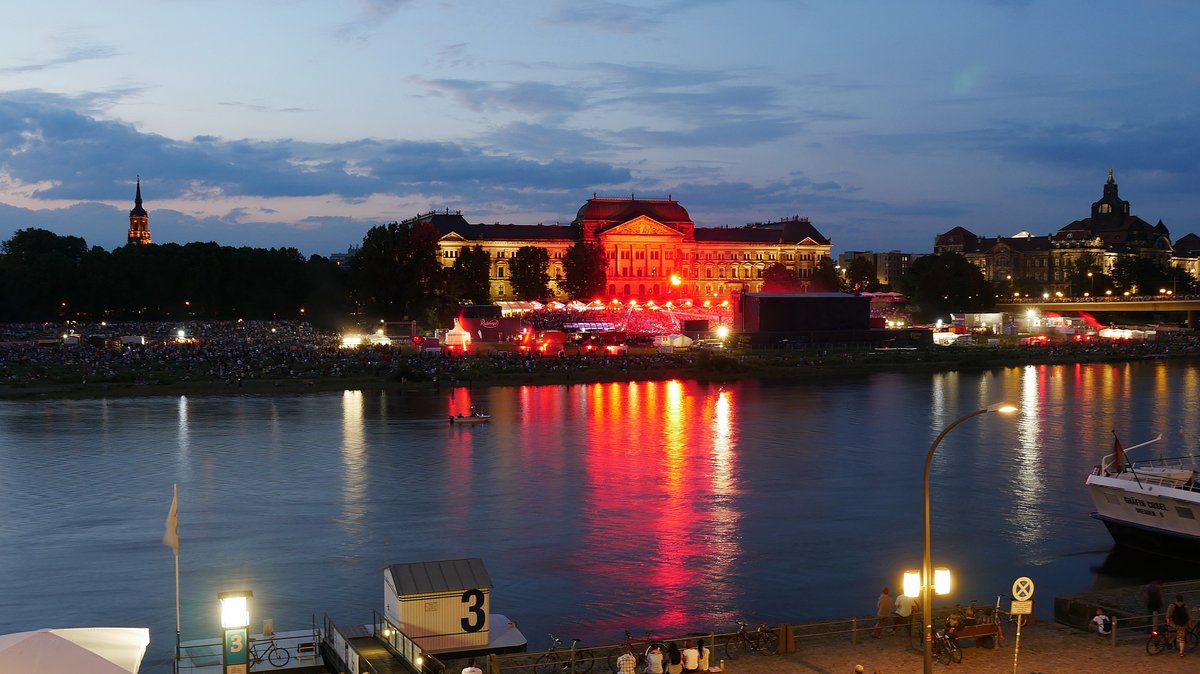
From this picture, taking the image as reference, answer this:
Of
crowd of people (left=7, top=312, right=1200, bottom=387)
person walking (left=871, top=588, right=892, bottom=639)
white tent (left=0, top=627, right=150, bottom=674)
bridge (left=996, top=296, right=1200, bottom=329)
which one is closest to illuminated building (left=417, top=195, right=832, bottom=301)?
bridge (left=996, top=296, right=1200, bottom=329)

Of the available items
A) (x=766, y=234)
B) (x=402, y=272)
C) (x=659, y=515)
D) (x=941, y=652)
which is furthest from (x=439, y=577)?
(x=766, y=234)

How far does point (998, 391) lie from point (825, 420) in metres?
22.4

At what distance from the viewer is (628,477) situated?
44719mm

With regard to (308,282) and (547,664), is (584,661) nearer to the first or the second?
(547,664)

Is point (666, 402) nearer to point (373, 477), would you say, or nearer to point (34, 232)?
point (373, 477)

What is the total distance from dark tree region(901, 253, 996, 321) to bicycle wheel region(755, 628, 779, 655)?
130m

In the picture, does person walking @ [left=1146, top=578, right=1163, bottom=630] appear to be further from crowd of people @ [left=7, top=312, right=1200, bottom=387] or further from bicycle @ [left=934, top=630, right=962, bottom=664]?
crowd of people @ [left=7, top=312, right=1200, bottom=387]

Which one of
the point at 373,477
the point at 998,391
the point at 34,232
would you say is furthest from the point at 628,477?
the point at 34,232

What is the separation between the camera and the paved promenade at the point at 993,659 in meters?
19.5

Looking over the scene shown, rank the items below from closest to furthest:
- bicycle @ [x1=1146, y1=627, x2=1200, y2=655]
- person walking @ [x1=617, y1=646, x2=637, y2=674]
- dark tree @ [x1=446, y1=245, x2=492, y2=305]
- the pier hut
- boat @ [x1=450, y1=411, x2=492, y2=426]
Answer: person walking @ [x1=617, y1=646, x2=637, y2=674] → bicycle @ [x1=1146, y1=627, x2=1200, y2=655] → the pier hut → boat @ [x1=450, y1=411, x2=492, y2=426] → dark tree @ [x1=446, y1=245, x2=492, y2=305]

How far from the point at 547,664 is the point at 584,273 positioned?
138273 millimetres

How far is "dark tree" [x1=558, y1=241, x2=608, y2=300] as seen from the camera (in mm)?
157250

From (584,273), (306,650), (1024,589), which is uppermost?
(584,273)

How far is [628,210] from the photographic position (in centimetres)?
18038
